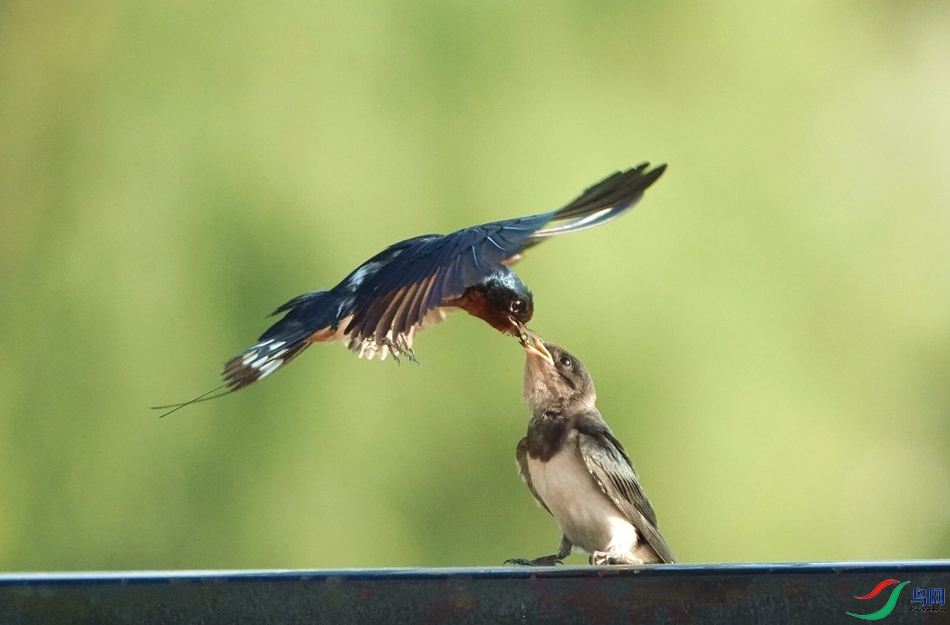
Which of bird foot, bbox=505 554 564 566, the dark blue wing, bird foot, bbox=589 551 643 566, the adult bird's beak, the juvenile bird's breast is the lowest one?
bird foot, bbox=589 551 643 566

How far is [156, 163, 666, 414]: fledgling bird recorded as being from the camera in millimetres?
1702

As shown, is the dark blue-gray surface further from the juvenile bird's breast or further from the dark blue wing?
the juvenile bird's breast

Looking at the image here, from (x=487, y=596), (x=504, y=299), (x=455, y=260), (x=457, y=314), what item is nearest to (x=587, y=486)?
(x=504, y=299)

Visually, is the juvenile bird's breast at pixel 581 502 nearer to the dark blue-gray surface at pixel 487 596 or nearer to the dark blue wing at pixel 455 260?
the dark blue wing at pixel 455 260

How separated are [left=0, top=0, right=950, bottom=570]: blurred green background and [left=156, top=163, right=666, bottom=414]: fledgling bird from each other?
201 cm

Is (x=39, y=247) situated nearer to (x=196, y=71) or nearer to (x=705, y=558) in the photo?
(x=196, y=71)

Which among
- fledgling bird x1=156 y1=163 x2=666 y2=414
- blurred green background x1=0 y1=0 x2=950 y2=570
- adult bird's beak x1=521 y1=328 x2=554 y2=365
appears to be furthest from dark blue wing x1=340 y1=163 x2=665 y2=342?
blurred green background x1=0 y1=0 x2=950 y2=570

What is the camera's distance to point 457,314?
4207 mm

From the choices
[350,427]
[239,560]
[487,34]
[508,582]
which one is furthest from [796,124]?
[508,582]

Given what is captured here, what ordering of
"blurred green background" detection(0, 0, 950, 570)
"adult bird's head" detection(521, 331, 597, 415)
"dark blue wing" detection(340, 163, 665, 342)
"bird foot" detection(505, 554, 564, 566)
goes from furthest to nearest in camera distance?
"blurred green background" detection(0, 0, 950, 570) < "adult bird's head" detection(521, 331, 597, 415) < "bird foot" detection(505, 554, 564, 566) < "dark blue wing" detection(340, 163, 665, 342)

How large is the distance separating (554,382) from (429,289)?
565mm

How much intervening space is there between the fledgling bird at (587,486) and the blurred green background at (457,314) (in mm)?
1835

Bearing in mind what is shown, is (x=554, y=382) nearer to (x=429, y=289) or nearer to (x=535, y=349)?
(x=535, y=349)

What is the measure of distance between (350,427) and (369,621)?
2.78m
